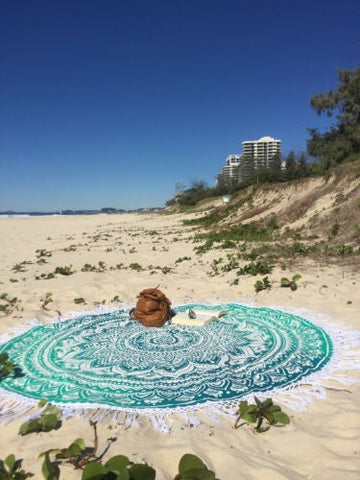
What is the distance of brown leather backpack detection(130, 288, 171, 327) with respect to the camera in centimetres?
495

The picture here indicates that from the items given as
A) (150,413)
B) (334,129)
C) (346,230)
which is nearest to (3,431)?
(150,413)

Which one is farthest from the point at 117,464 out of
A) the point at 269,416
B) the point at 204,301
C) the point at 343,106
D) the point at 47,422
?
the point at 343,106

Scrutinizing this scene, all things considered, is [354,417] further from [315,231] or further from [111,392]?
[315,231]

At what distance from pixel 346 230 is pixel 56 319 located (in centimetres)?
805

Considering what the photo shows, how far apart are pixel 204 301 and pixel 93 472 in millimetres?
4615

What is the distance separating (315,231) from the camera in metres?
10.6

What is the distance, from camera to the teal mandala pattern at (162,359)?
3.16m

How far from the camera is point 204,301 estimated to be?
629cm

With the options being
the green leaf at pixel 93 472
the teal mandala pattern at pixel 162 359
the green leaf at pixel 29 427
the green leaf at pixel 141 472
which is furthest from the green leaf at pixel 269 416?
the green leaf at pixel 29 427

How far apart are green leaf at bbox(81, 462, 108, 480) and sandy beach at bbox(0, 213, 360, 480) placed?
343mm

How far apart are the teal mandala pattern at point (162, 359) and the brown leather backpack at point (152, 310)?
5.0 inches

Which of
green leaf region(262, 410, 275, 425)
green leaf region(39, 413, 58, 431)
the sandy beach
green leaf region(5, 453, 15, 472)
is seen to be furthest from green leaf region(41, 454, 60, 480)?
green leaf region(262, 410, 275, 425)

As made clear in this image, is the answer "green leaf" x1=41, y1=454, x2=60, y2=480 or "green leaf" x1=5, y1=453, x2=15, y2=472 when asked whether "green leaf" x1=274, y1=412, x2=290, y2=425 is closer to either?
"green leaf" x1=41, y1=454, x2=60, y2=480

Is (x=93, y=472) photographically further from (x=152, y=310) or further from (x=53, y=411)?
(x=152, y=310)
